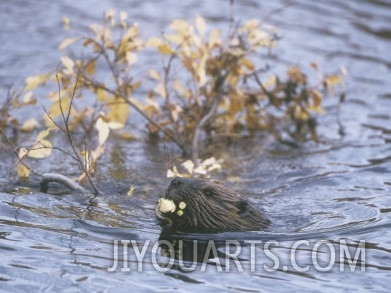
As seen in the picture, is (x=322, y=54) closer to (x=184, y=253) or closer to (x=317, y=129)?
(x=317, y=129)

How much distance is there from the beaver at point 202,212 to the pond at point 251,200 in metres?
0.12

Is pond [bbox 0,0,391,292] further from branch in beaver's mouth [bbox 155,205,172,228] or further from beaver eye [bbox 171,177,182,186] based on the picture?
beaver eye [bbox 171,177,182,186]

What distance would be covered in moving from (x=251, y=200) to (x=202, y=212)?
1.12 meters

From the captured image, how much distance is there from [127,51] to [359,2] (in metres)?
6.99

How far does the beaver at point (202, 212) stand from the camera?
6508 mm

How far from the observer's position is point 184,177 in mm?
6863

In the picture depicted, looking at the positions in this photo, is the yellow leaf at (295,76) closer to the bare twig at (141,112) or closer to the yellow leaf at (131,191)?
the bare twig at (141,112)

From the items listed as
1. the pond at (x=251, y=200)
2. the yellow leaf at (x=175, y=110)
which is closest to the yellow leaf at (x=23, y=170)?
the pond at (x=251, y=200)

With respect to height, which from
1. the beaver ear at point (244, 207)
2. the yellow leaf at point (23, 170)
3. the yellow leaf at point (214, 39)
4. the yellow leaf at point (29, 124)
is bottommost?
the beaver ear at point (244, 207)

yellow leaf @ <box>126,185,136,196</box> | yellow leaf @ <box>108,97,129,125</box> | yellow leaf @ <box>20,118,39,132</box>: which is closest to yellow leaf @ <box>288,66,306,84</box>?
yellow leaf @ <box>108,97,129,125</box>

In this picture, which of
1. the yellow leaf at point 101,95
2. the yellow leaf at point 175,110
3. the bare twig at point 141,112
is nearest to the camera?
the bare twig at point 141,112

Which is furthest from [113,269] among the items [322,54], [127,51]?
[322,54]

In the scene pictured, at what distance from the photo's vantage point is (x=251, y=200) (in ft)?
25.0

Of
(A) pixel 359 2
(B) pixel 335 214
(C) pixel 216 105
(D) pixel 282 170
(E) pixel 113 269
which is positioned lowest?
(E) pixel 113 269
